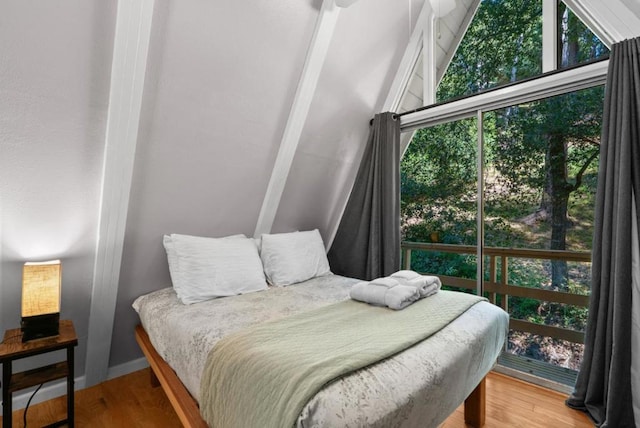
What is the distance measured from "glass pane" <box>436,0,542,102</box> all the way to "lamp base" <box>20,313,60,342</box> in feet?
10.3

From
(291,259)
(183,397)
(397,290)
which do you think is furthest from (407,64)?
(183,397)

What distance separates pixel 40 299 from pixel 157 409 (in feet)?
3.00

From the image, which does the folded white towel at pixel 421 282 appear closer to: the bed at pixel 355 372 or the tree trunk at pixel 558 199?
the bed at pixel 355 372

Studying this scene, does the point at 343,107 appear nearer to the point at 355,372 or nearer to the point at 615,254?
the point at 615,254

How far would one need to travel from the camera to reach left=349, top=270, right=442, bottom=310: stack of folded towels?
5.49 ft

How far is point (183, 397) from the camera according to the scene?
1452 millimetres

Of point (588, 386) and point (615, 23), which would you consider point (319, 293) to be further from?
point (615, 23)

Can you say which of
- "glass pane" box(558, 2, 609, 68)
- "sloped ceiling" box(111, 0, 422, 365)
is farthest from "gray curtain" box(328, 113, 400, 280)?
"glass pane" box(558, 2, 609, 68)

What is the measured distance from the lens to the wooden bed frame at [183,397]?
4.43ft

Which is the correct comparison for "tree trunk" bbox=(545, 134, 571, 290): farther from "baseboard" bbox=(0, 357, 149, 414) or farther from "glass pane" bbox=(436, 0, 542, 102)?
"baseboard" bbox=(0, 357, 149, 414)

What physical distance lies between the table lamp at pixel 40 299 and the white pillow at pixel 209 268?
0.58m

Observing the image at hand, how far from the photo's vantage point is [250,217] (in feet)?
8.53

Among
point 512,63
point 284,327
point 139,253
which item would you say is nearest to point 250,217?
point 139,253

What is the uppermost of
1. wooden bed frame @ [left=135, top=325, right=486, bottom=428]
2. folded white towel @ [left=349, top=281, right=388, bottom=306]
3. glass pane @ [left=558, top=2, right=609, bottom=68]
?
glass pane @ [left=558, top=2, right=609, bottom=68]
